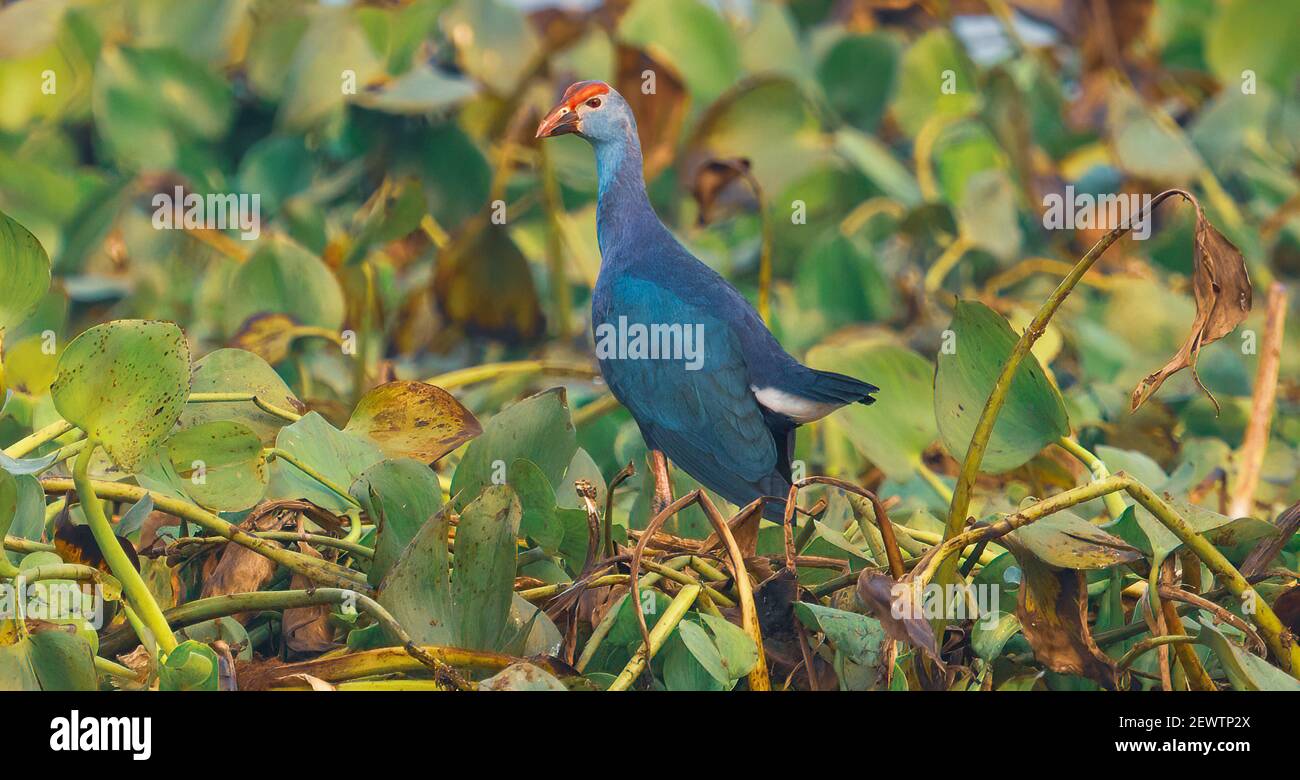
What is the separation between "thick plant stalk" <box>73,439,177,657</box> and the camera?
1.29 metres

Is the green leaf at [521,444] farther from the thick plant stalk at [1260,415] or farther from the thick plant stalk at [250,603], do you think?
the thick plant stalk at [1260,415]

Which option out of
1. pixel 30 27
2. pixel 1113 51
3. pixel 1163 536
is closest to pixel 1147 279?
pixel 1113 51

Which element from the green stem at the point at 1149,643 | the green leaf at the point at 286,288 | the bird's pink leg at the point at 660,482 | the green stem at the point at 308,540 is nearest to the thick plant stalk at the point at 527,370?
the green leaf at the point at 286,288

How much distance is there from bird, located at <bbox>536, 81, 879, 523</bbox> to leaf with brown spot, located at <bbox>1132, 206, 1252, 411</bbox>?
1.75ft

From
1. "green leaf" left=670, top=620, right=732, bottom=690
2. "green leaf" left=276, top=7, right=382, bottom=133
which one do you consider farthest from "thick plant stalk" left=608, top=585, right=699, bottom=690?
"green leaf" left=276, top=7, right=382, bottom=133

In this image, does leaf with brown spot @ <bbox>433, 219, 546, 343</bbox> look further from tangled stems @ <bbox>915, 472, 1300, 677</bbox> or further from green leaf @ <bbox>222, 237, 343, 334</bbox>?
tangled stems @ <bbox>915, 472, 1300, 677</bbox>

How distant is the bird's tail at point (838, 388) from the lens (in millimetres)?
1679

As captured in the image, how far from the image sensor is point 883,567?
150 cm

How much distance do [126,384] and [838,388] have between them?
75 cm

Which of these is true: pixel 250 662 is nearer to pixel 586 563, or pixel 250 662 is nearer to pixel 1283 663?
pixel 586 563

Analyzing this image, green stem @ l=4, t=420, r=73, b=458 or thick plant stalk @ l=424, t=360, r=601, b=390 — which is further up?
thick plant stalk @ l=424, t=360, r=601, b=390

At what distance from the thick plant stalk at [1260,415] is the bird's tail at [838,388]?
56cm

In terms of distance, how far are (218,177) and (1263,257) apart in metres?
2.18

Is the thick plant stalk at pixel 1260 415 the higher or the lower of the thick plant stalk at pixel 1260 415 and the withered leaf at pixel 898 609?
the higher
